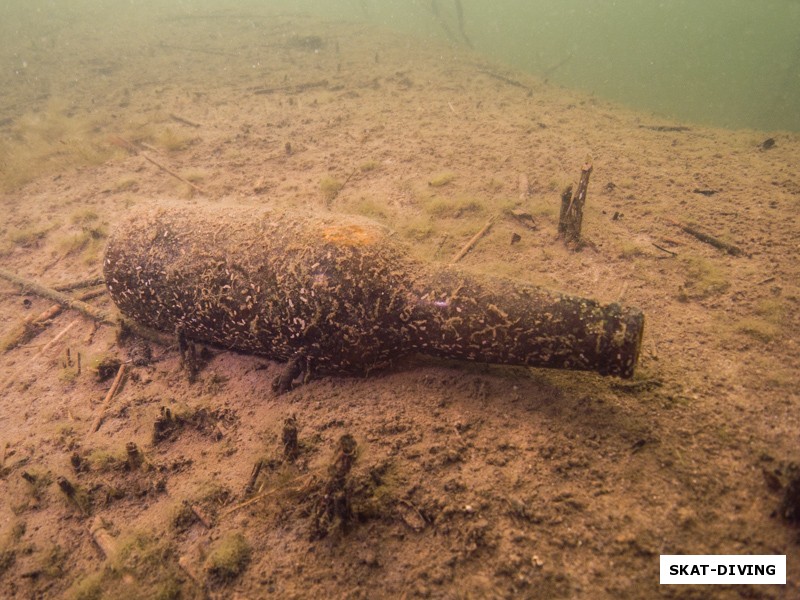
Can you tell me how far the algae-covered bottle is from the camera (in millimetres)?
2557

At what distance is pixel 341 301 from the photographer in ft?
9.08

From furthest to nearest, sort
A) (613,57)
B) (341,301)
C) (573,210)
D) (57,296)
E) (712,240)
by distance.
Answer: (613,57) < (57,296) < (573,210) < (712,240) < (341,301)

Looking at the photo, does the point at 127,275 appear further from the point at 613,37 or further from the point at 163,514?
the point at 613,37

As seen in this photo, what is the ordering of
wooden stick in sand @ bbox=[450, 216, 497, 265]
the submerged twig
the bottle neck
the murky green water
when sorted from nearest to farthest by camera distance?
the bottle neck < the submerged twig < wooden stick in sand @ bbox=[450, 216, 497, 265] < the murky green water

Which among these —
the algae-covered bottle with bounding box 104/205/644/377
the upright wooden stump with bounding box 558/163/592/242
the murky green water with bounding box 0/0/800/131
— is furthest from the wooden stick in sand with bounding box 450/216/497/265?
the murky green water with bounding box 0/0/800/131

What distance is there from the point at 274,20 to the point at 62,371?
22640 mm

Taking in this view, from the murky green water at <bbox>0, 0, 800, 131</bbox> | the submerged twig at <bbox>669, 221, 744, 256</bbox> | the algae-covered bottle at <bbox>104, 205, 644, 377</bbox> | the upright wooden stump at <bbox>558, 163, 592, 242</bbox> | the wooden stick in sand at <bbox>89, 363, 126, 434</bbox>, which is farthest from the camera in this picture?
the murky green water at <bbox>0, 0, 800, 131</bbox>

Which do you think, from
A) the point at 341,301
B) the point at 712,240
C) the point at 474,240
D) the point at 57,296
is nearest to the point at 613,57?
the point at 712,240

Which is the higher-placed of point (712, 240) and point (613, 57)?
point (613, 57)

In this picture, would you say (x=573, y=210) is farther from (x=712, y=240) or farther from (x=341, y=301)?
(x=341, y=301)

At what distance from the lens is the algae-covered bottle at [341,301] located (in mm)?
2557

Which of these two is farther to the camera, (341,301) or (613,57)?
(613,57)

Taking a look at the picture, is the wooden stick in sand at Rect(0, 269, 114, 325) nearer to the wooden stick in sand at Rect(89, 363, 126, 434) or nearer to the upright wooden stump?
the wooden stick in sand at Rect(89, 363, 126, 434)

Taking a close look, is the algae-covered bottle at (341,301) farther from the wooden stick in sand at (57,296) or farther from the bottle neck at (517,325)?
the wooden stick in sand at (57,296)
